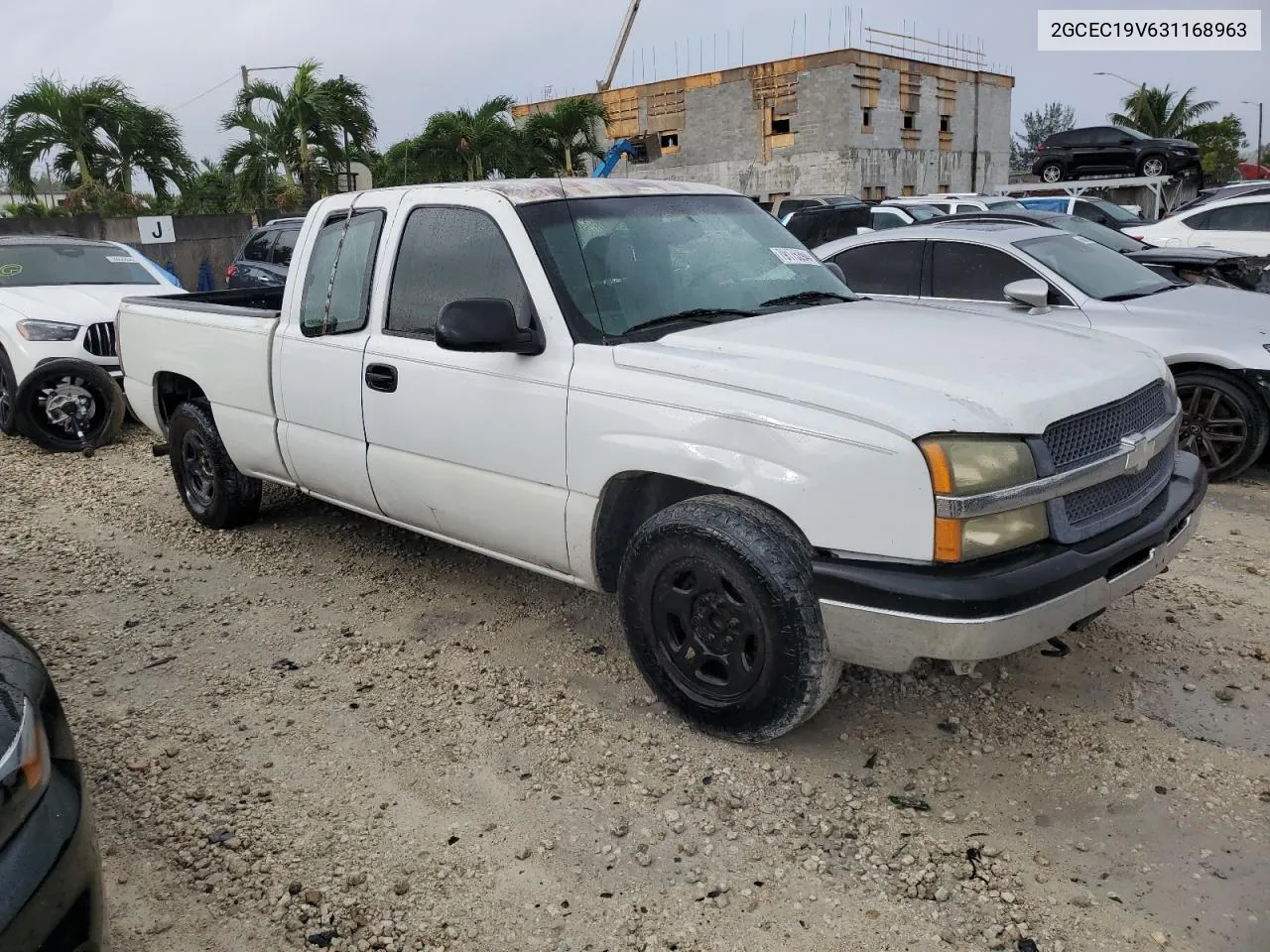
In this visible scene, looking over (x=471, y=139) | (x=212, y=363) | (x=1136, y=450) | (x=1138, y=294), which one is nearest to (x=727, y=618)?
(x=1136, y=450)

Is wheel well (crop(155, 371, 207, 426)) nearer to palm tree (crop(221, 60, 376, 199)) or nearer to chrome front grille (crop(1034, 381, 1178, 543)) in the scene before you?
chrome front grille (crop(1034, 381, 1178, 543))

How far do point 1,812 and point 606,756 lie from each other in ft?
6.18

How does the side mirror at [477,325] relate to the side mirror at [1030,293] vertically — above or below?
above

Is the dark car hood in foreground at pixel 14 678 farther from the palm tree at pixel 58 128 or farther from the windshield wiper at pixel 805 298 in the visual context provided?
the palm tree at pixel 58 128

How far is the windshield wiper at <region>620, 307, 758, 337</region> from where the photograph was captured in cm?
375

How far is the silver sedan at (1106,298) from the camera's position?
20.2ft

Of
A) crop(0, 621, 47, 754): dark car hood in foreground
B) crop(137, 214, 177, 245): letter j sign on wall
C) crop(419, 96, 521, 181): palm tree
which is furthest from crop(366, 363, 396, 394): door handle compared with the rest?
crop(419, 96, 521, 181): palm tree

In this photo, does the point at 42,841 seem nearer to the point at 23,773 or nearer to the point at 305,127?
the point at 23,773

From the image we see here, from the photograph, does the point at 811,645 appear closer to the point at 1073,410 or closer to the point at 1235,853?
the point at 1073,410

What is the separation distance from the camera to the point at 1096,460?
316 centimetres

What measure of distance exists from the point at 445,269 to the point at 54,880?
274 centimetres

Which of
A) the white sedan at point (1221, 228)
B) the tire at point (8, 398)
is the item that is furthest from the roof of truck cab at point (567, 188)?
the white sedan at point (1221, 228)

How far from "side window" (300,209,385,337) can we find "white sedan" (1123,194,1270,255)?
11260 millimetres

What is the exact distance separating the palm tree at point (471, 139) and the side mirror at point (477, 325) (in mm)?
24868
